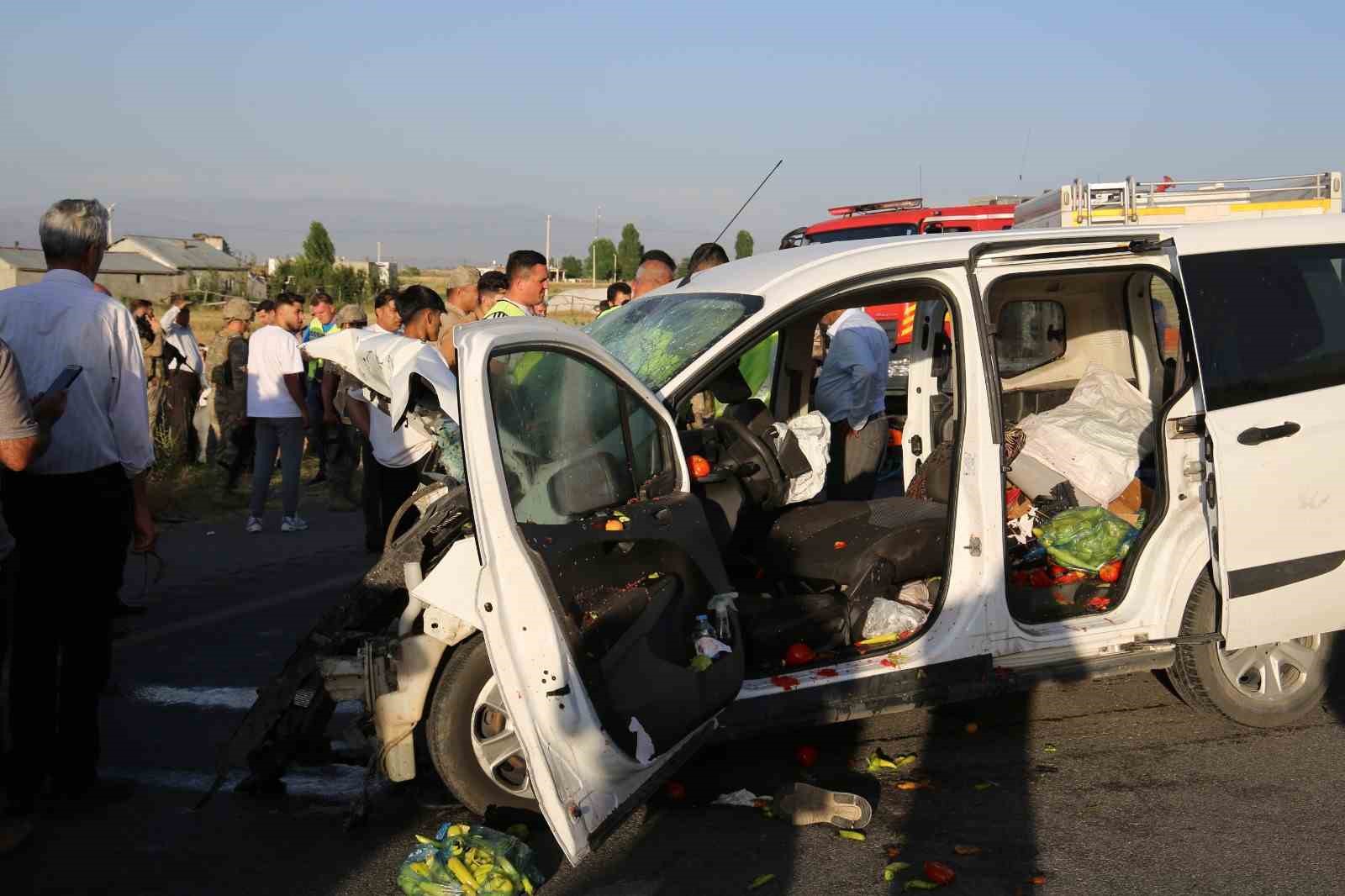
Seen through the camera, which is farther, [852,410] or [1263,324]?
[852,410]

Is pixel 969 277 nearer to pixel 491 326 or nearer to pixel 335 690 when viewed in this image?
pixel 491 326

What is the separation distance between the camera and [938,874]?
391 cm

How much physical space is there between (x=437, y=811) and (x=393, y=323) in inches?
245

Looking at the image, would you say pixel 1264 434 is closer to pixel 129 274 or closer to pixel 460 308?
pixel 460 308

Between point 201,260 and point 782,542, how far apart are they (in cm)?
8566

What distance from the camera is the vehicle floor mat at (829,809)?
4.32 m

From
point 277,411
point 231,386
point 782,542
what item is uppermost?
point 782,542

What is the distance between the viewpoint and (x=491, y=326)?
3887mm

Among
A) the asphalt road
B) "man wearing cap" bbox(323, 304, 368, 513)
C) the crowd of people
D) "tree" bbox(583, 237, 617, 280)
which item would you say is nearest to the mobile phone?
the crowd of people

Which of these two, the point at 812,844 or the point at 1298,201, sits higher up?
the point at 1298,201

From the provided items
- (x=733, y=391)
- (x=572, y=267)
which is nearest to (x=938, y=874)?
(x=733, y=391)

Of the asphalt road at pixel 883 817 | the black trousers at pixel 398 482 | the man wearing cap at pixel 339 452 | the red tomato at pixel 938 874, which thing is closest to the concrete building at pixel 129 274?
the man wearing cap at pixel 339 452

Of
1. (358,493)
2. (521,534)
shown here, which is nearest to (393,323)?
(358,493)

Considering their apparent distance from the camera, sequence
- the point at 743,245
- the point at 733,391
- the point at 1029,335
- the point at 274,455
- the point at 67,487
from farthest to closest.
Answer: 1. the point at 743,245
2. the point at 274,455
3. the point at 1029,335
4. the point at 733,391
5. the point at 67,487
